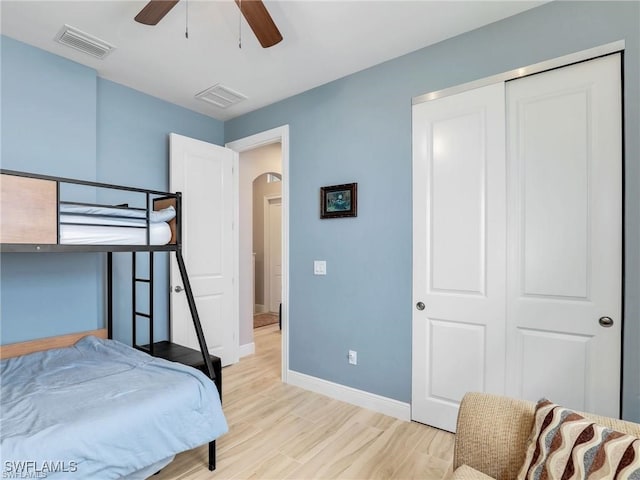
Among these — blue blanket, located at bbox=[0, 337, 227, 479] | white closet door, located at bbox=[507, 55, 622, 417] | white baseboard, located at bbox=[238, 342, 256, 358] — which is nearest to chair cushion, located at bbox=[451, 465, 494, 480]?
white closet door, located at bbox=[507, 55, 622, 417]

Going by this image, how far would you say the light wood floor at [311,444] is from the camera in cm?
193

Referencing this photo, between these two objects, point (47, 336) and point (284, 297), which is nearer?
point (47, 336)

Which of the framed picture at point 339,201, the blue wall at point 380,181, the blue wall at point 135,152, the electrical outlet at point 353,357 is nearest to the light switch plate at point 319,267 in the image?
the blue wall at point 380,181

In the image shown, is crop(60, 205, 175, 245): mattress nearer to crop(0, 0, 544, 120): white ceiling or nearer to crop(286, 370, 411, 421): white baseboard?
crop(0, 0, 544, 120): white ceiling

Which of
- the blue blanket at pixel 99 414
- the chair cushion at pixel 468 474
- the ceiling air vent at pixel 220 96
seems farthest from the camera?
the ceiling air vent at pixel 220 96

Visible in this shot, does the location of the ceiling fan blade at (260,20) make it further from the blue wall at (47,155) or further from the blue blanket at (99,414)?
the blue blanket at (99,414)

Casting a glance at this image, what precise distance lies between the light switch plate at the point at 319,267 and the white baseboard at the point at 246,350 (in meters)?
1.59

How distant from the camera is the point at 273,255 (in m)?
6.55

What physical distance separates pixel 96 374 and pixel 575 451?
2217 mm

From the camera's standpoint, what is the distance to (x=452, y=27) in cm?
222

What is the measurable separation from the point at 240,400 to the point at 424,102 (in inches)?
108

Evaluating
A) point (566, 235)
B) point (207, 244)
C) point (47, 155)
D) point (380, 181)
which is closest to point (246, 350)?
point (207, 244)

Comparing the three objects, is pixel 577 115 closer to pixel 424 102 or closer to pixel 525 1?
pixel 525 1

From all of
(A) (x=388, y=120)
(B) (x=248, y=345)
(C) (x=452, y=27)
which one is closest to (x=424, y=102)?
(A) (x=388, y=120)
